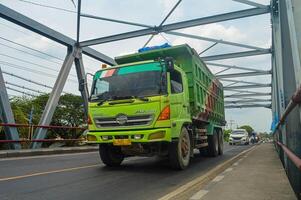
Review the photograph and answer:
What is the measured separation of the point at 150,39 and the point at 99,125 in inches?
393

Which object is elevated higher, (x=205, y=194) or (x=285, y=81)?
(x=285, y=81)

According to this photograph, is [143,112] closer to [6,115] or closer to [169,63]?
[169,63]

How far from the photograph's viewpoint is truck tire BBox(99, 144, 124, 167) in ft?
28.8

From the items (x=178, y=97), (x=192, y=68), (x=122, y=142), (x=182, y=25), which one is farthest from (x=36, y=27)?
(x=122, y=142)

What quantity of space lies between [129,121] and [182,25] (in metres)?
9.44

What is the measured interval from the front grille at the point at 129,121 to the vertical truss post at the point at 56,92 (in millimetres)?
8808

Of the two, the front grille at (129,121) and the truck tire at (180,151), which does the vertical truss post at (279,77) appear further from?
the front grille at (129,121)

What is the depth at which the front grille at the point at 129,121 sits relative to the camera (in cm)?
750

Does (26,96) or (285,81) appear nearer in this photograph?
(285,81)

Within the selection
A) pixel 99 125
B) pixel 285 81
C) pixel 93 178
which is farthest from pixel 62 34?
pixel 285 81

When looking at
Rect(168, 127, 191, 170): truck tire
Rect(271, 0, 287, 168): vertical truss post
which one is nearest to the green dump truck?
Rect(168, 127, 191, 170): truck tire

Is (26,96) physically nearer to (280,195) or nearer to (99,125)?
(99,125)

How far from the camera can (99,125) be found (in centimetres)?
800

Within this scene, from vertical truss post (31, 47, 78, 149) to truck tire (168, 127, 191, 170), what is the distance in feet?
30.4
